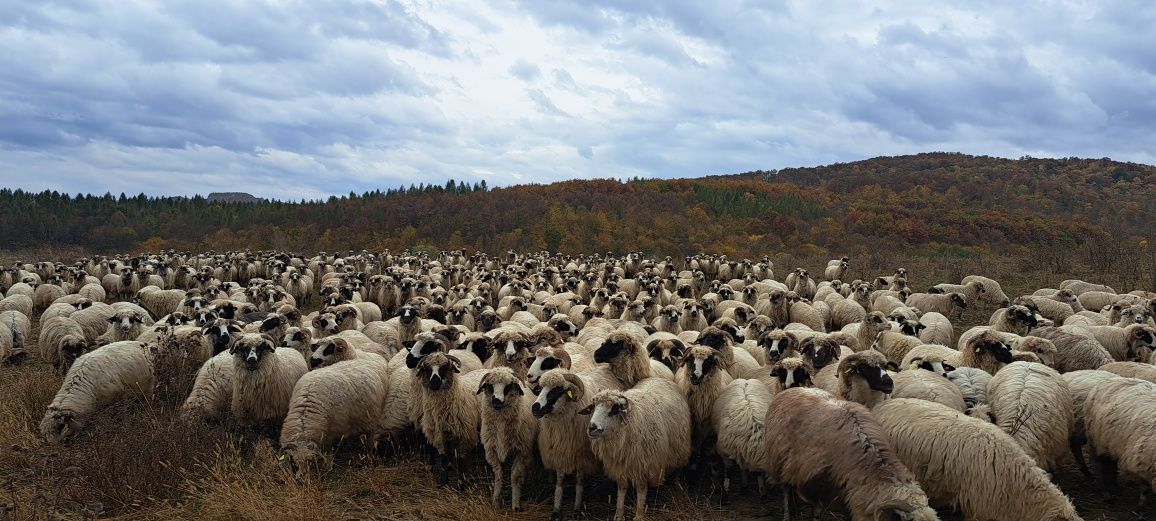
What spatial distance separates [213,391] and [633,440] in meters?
6.79

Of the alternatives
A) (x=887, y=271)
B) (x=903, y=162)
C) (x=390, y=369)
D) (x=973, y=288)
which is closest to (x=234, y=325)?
(x=390, y=369)

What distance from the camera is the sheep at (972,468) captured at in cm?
543

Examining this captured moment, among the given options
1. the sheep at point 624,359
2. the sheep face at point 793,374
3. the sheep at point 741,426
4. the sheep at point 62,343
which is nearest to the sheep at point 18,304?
the sheep at point 62,343

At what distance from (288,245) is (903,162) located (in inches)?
4115

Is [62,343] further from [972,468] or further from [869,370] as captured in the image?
[972,468]

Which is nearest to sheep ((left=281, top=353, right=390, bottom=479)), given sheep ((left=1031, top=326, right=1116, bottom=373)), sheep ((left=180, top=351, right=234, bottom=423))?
sheep ((left=180, top=351, right=234, bottom=423))

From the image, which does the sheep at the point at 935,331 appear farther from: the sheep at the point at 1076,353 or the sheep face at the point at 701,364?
the sheep face at the point at 701,364

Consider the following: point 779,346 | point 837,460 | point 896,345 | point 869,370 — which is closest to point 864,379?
point 869,370

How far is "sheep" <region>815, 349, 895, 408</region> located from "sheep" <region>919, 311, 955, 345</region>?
7677 mm

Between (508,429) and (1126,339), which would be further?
(1126,339)

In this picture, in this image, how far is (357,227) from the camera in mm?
62250

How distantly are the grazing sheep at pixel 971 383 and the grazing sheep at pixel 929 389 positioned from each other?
12cm

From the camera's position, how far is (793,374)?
7.75 m

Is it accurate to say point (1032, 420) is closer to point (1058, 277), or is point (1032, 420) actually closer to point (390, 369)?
point (390, 369)
